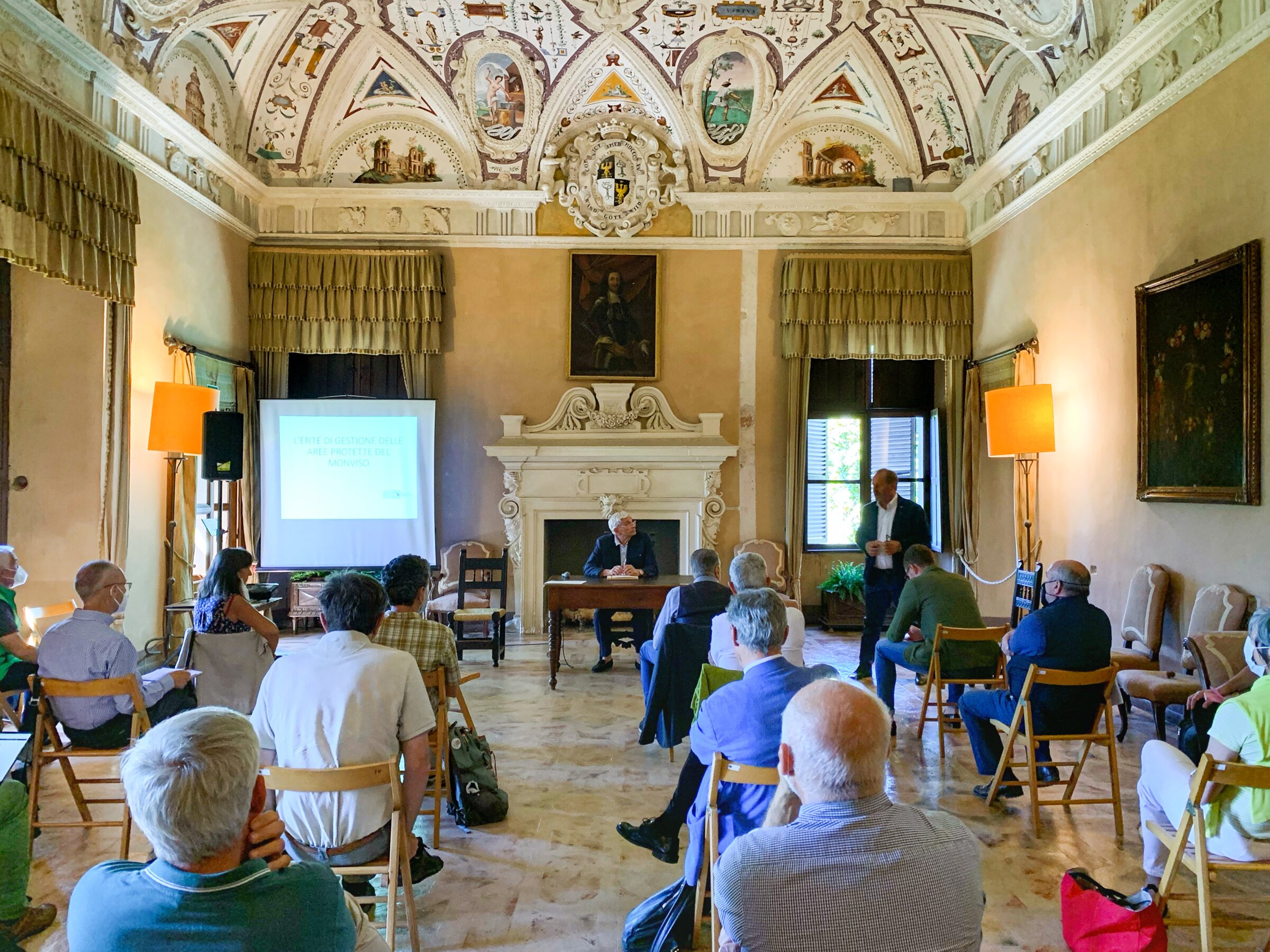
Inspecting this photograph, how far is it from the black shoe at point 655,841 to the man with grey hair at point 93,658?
2045mm

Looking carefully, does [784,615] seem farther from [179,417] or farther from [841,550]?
[841,550]

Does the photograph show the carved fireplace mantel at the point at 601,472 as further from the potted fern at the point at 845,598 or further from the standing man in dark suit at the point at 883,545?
the standing man in dark suit at the point at 883,545

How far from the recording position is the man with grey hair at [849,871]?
160 cm

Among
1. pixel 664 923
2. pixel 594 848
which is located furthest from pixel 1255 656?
pixel 594 848

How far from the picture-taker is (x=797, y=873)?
1.61 meters

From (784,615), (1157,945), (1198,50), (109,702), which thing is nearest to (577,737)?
(109,702)

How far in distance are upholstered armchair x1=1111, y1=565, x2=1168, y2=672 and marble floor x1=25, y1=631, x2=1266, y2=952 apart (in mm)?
452

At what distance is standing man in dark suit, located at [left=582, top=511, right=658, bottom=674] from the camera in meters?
7.13

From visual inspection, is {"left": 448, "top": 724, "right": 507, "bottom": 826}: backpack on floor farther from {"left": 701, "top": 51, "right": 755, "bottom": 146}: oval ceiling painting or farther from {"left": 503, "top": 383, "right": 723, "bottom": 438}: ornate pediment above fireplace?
{"left": 701, "top": 51, "right": 755, "bottom": 146}: oval ceiling painting

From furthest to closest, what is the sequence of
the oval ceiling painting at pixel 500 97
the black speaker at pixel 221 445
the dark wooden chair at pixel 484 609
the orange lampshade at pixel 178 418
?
the oval ceiling painting at pixel 500 97, the dark wooden chair at pixel 484 609, the black speaker at pixel 221 445, the orange lampshade at pixel 178 418

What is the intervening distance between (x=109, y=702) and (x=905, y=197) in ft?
28.1

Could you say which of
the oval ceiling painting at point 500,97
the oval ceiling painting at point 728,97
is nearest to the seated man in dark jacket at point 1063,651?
the oval ceiling painting at point 728,97

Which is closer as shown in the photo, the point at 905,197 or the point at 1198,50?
the point at 1198,50

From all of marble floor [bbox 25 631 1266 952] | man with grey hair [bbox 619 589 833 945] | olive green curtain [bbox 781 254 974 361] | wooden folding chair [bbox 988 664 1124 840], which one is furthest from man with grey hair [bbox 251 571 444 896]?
olive green curtain [bbox 781 254 974 361]
